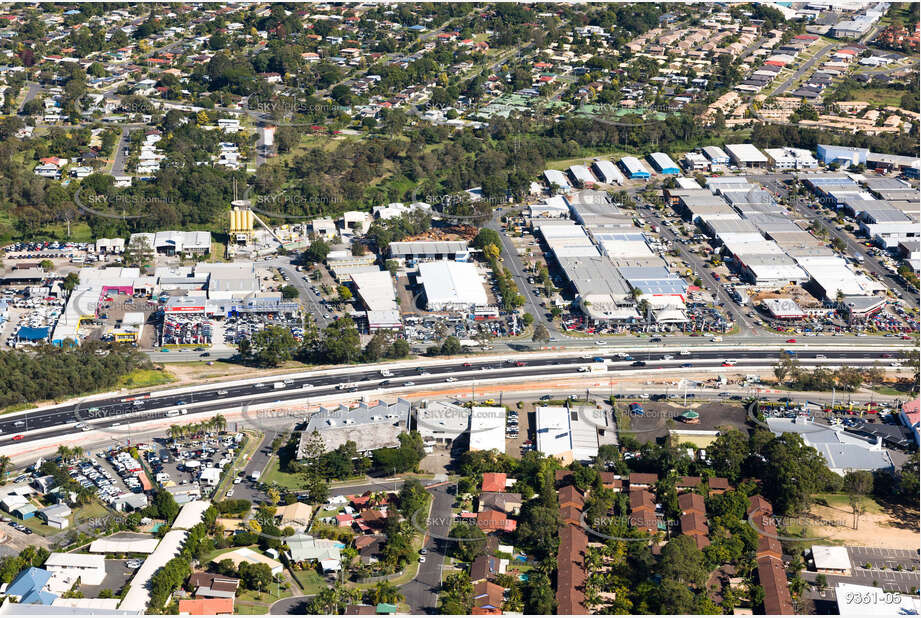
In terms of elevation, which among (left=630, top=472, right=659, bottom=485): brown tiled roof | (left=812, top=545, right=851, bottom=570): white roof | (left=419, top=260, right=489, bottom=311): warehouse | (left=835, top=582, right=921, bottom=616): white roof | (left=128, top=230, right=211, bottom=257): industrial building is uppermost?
(left=835, top=582, right=921, bottom=616): white roof

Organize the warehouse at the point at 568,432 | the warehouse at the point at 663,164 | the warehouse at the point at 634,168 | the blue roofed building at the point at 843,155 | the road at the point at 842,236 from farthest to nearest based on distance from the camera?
the blue roofed building at the point at 843,155, the warehouse at the point at 663,164, the warehouse at the point at 634,168, the road at the point at 842,236, the warehouse at the point at 568,432

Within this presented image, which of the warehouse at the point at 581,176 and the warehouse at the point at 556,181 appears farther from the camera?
the warehouse at the point at 581,176

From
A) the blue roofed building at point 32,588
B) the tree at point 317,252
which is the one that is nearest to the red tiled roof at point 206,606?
the blue roofed building at point 32,588

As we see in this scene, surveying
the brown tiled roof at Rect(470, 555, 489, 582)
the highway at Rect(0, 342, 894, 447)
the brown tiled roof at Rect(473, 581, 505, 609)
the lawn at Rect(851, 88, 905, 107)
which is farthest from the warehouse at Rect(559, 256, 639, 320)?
the lawn at Rect(851, 88, 905, 107)

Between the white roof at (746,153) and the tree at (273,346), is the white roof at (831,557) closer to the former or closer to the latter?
the tree at (273,346)

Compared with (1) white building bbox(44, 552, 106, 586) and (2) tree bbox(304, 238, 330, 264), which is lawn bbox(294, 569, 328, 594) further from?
(2) tree bbox(304, 238, 330, 264)

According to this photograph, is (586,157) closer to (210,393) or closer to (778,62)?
(778,62)
